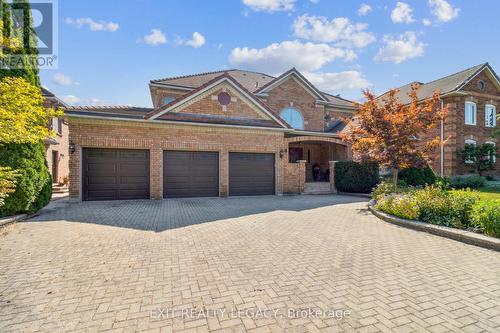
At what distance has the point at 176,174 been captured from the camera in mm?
12844

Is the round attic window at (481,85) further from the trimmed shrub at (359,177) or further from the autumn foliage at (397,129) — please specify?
the autumn foliage at (397,129)

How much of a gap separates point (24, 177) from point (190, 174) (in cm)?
659

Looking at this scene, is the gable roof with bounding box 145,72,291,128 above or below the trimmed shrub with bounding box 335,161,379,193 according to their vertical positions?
above

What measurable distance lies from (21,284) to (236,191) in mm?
10502

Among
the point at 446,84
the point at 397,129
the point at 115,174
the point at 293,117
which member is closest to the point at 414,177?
the point at 397,129

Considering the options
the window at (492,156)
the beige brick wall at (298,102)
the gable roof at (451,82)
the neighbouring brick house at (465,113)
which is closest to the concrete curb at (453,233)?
the beige brick wall at (298,102)

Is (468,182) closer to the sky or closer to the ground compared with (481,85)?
closer to the ground

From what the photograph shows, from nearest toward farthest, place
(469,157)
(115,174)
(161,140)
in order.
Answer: (115,174) < (161,140) < (469,157)

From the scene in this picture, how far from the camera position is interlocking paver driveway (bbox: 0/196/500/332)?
291cm

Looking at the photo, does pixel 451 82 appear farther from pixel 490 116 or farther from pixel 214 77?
pixel 214 77

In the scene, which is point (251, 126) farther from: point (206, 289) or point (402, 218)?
point (206, 289)

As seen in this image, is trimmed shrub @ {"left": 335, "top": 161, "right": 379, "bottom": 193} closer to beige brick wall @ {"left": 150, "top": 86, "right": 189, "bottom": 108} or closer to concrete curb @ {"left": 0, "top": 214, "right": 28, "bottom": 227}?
beige brick wall @ {"left": 150, "top": 86, "right": 189, "bottom": 108}

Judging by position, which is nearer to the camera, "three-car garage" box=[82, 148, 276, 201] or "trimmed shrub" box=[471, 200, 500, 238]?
"trimmed shrub" box=[471, 200, 500, 238]

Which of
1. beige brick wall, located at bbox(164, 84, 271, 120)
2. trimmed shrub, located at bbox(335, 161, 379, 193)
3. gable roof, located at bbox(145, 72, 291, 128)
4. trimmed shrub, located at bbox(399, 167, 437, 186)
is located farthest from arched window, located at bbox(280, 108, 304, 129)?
trimmed shrub, located at bbox(399, 167, 437, 186)
